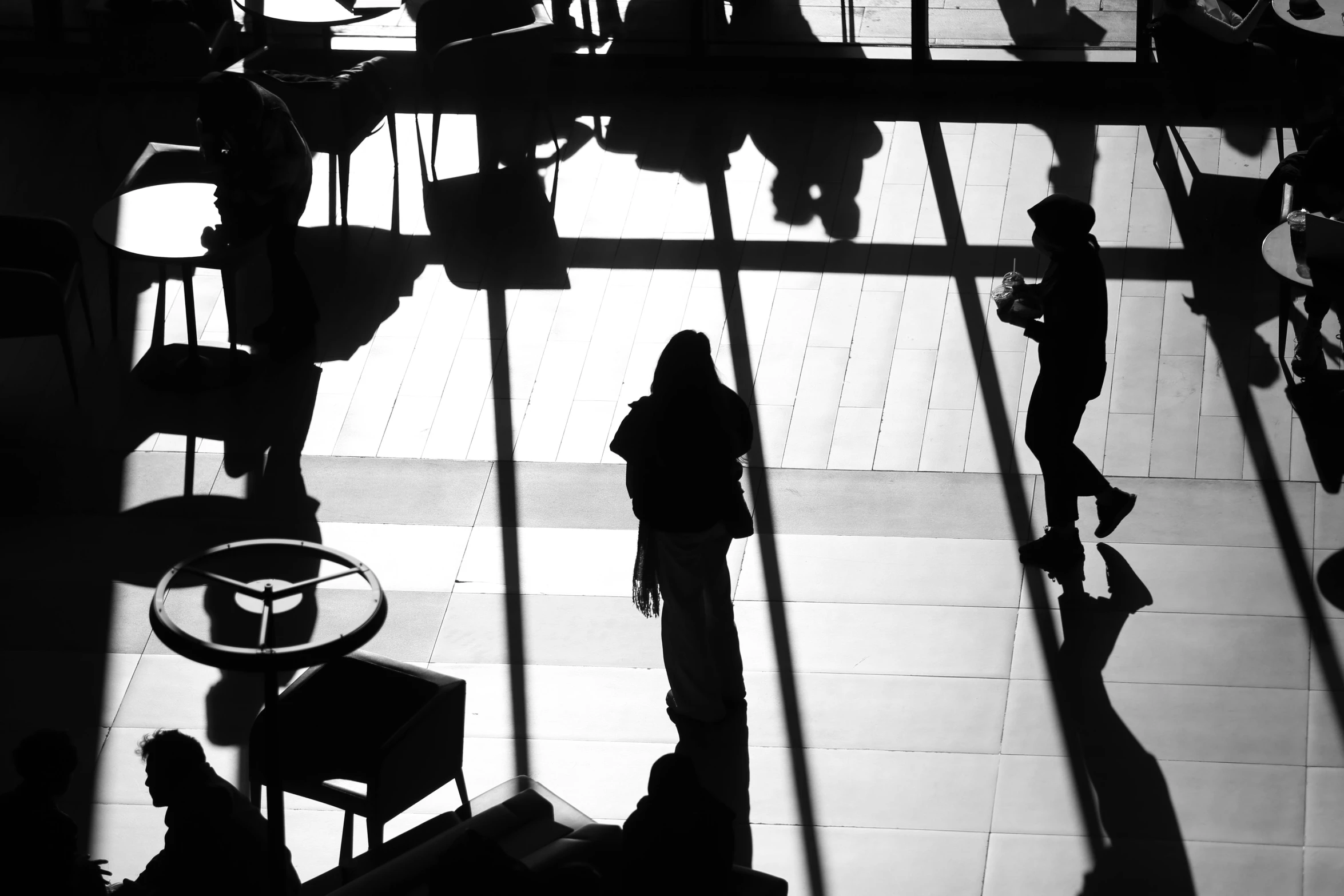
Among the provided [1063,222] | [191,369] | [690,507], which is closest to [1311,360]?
[1063,222]

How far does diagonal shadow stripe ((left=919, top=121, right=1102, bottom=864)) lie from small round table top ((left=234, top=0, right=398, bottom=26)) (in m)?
3.41

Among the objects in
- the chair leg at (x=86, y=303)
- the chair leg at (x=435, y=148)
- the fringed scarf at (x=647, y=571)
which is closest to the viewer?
the fringed scarf at (x=647, y=571)

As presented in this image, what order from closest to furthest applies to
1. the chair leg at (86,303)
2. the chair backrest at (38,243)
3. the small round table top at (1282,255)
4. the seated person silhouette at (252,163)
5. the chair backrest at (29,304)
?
the small round table top at (1282,255) < the chair backrest at (29,304) < the seated person silhouette at (252,163) < the chair backrest at (38,243) < the chair leg at (86,303)

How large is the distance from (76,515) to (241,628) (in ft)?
12.9

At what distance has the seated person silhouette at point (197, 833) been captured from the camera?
4109mm

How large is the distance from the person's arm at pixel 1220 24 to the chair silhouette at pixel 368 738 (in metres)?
6.15

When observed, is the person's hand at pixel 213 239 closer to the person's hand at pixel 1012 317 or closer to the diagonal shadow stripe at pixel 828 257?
the diagonal shadow stripe at pixel 828 257

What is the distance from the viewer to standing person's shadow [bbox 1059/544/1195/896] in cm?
493

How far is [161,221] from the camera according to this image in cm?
767

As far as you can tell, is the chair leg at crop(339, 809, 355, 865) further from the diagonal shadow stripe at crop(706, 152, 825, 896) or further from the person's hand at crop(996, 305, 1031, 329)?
the person's hand at crop(996, 305, 1031, 329)

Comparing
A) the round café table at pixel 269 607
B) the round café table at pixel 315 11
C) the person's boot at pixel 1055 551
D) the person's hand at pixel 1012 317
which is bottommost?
the person's boot at pixel 1055 551

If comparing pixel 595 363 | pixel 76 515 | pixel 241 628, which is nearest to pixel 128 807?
pixel 76 515

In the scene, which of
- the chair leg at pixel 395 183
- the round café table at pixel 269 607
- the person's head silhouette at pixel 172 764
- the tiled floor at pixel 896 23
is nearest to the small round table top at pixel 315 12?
the chair leg at pixel 395 183

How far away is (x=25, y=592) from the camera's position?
640cm
